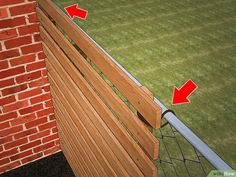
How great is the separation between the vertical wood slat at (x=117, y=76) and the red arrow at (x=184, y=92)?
1.71 metres

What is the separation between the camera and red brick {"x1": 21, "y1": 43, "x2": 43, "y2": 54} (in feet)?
9.11

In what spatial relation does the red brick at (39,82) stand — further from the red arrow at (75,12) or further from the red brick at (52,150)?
the red arrow at (75,12)

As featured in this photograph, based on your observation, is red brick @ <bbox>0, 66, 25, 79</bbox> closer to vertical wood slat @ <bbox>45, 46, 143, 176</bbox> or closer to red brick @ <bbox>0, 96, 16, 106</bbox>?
red brick @ <bbox>0, 96, 16, 106</bbox>

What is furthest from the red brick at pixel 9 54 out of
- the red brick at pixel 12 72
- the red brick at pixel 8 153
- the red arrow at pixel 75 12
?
the red arrow at pixel 75 12

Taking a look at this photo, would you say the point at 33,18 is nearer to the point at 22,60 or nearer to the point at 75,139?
the point at 22,60

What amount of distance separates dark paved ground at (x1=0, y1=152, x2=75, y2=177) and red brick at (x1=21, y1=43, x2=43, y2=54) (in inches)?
57.4

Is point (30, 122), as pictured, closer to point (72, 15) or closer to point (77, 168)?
point (77, 168)

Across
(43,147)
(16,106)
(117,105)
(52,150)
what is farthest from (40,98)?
(117,105)

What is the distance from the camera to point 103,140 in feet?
6.48

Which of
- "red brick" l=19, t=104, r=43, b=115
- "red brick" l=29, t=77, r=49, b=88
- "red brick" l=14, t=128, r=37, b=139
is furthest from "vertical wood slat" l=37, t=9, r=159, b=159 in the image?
"red brick" l=14, t=128, r=37, b=139

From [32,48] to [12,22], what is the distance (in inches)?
12.8

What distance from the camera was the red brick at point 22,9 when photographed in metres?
2.54

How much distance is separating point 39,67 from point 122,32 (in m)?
1.85

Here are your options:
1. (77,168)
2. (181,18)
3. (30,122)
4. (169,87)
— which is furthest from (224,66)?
(30,122)
